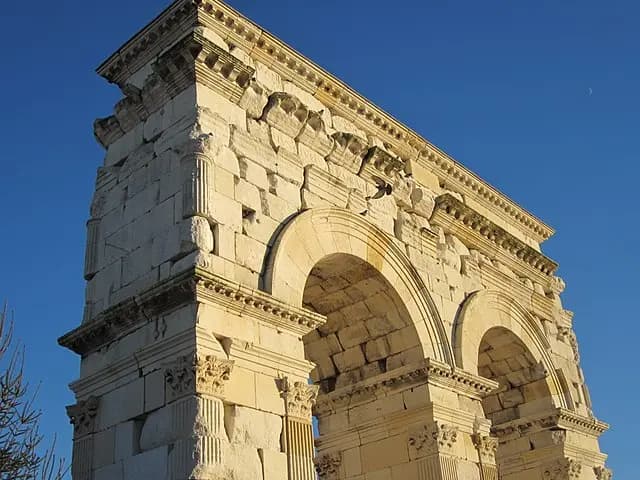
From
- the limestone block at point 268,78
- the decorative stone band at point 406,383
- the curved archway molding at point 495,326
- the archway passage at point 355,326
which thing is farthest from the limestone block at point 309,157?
the curved archway molding at point 495,326

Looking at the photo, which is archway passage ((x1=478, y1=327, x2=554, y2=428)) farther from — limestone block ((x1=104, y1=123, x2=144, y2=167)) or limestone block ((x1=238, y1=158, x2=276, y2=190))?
limestone block ((x1=104, y1=123, x2=144, y2=167))

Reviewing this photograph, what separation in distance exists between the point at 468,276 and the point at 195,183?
6421 mm

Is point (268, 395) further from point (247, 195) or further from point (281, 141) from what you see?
point (281, 141)

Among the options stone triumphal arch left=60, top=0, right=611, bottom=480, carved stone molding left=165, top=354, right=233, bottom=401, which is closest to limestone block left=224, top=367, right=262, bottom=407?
stone triumphal arch left=60, top=0, right=611, bottom=480

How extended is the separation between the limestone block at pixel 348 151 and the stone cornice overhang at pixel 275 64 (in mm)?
594

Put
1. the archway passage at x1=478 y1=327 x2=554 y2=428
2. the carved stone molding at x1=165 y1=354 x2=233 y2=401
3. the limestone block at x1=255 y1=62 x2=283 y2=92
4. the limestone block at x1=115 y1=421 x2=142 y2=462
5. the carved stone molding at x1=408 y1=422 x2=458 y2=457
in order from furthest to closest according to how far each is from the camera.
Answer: the archway passage at x1=478 y1=327 x2=554 y2=428 → the carved stone molding at x1=408 y1=422 x2=458 y2=457 → the limestone block at x1=255 y1=62 x2=283 y2=92 → the limestone block at x1=115 y1=421 x2=142 y2=462 → the carved stone molding at x1=165 y1=354 x2=233 y2=401

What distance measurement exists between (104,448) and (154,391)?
1.03 meters

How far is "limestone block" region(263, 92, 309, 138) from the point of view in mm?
11156

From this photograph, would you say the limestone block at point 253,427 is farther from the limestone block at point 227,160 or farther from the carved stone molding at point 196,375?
the limestone block at point 227,160

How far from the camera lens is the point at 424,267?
514 inches

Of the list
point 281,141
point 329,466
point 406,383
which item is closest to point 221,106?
point 281,141

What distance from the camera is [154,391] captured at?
8836 mm

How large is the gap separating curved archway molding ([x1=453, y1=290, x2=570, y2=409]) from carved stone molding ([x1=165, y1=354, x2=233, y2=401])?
5300mm

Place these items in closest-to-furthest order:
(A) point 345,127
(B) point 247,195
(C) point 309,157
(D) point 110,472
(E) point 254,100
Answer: (D) point 110,472, (B) point 247,195, (E) point 254,100, (C) point 309,157, (A) point 345,127
